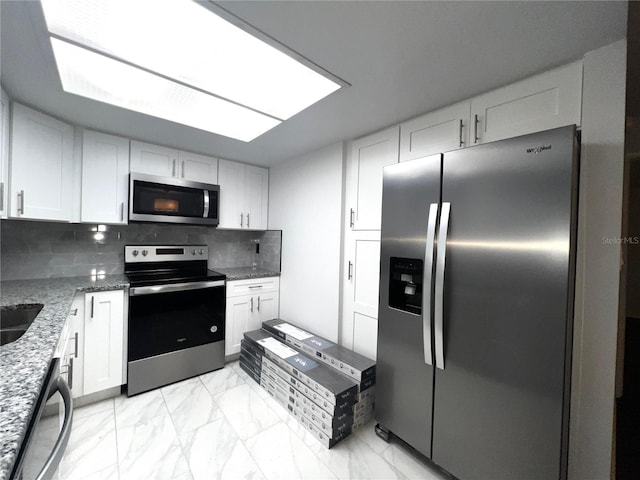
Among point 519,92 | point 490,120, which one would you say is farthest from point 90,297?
point 519,92

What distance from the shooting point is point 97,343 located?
79.4 inches

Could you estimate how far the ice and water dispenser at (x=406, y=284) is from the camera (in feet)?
5.03

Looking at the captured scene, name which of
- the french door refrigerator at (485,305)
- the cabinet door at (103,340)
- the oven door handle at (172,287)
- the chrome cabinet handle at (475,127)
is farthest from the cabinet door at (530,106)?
the cabinet door at (103,340)

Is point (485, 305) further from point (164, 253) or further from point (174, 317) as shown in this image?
point (164, 253)

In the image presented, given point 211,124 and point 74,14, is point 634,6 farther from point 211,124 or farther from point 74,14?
point 211,124

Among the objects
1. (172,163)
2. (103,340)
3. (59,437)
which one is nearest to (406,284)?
(59,437)

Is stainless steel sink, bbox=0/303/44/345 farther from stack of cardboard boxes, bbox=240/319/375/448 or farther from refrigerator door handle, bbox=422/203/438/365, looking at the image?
refrigerator door handle, bbox=422/203/438/365

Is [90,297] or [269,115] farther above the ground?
[269,115]

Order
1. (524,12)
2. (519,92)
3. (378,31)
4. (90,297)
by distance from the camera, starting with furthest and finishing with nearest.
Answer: (90,297) < (519,92) < (378,31) < (524,12)

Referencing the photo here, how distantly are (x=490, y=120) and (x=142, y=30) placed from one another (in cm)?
179

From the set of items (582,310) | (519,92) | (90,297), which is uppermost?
(519,92)

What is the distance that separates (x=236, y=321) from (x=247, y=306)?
7.3 inches

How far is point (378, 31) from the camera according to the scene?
3.57 feet

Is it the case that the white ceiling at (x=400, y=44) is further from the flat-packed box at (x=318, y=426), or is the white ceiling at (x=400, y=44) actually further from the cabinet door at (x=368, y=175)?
the flat-packed box at (x=318, y=426)
